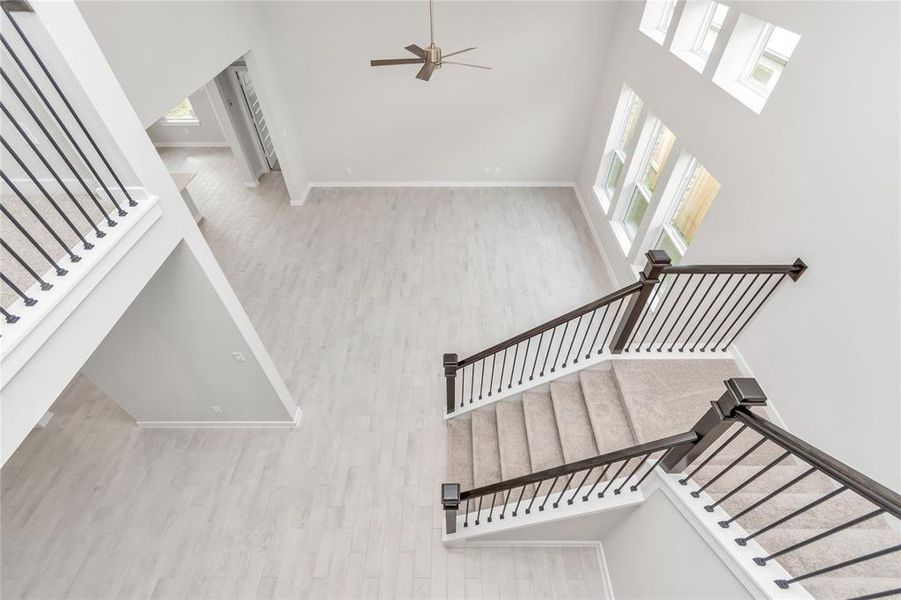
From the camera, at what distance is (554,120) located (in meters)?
6.93

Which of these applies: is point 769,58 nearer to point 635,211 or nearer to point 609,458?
point 635,211

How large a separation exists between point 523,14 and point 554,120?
1646 millimetres

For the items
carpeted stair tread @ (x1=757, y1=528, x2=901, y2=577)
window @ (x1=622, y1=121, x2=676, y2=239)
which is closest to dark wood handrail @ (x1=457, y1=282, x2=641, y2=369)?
carpeted stair tread @ (x1=757, y1=528, x2=901, y2=577)

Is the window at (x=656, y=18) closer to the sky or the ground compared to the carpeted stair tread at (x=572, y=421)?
closer to the sky

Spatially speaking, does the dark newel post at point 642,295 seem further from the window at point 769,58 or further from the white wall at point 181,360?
the white wall at point 181,360

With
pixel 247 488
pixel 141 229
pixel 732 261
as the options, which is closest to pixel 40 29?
pixel 141 229

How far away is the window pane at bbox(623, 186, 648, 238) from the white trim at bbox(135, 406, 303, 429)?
4.88 m

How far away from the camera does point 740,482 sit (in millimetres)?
2639

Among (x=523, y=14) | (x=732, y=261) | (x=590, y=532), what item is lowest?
(x=590, y=532)

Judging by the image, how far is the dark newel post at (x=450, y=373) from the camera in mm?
3577

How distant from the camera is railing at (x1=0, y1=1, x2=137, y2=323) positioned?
1.73 meters

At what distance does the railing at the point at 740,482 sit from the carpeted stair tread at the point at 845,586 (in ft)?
0.09

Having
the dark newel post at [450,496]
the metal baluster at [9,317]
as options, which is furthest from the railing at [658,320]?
the metal baluster at [9,317]

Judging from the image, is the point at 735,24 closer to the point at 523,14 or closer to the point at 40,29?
the point at 523,14
